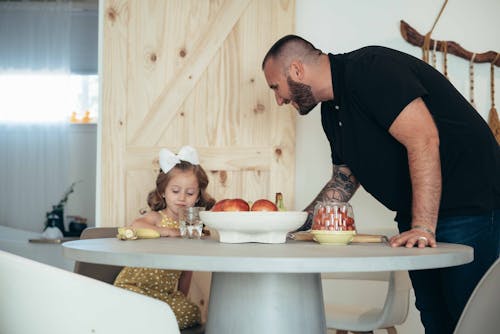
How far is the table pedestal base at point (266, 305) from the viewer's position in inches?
72.4

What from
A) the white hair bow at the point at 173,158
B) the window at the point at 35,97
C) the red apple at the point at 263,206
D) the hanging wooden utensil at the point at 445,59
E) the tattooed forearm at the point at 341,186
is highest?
the window at the point at 35,97

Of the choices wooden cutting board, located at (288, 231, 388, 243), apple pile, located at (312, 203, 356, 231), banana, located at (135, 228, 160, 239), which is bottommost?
wooden cutting board, located at (288, 231, 388, 243)

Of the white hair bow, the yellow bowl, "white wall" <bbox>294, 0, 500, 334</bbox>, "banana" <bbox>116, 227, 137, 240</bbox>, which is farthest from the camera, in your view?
"white wall" <bbox>294, 0, 500, 334</bbox>

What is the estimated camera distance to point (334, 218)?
201 cm

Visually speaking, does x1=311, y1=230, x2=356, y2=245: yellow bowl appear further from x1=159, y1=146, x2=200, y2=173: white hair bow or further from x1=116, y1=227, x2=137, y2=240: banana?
x1=159, y1=146, x2=200, y2=173: white hair bow

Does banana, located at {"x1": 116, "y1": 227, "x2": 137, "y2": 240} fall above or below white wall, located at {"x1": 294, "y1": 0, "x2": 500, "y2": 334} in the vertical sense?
below

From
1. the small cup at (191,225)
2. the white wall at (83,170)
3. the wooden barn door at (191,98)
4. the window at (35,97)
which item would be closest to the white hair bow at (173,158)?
the wooden barn door at (191,98)

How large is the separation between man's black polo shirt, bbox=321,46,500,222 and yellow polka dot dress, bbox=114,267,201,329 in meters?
0.78

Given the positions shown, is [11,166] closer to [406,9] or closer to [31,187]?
[31,187]

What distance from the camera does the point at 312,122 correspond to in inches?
136

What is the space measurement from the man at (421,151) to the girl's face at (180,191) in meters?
0.79

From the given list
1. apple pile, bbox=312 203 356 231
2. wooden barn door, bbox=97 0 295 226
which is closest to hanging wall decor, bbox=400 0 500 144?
wooden barn door, bbox=97 0 295 226

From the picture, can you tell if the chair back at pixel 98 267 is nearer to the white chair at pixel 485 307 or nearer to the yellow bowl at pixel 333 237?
the yellow bowl at pixel 333 237

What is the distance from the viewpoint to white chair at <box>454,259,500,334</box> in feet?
5.18
